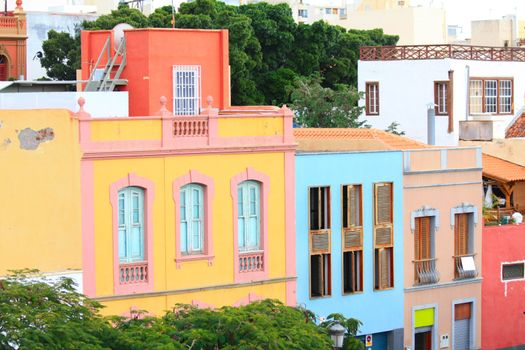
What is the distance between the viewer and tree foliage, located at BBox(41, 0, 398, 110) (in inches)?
2825

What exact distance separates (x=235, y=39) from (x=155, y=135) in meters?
37.2

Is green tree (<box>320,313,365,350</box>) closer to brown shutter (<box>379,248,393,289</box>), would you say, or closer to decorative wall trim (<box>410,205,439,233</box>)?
brown shutter (<box>379,248,393,289</box>)

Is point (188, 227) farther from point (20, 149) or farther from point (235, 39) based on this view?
point (235, 39)

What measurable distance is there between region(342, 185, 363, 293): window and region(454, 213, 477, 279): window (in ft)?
10.8

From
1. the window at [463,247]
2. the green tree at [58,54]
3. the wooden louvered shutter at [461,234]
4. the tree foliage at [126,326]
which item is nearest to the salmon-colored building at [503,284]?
the window at [463,247]

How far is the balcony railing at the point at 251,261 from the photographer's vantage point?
3569 centimetres

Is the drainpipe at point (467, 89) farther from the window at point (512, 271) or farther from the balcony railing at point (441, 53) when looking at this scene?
the window at point (512, 271)

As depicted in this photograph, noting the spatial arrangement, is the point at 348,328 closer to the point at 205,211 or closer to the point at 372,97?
the point at 205,211

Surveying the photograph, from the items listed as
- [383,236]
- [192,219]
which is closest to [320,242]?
[383,236]

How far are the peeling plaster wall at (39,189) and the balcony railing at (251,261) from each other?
4.23 meters

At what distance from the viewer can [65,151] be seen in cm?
3272

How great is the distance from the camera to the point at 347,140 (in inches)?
1580

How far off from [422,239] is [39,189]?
36.6 feet

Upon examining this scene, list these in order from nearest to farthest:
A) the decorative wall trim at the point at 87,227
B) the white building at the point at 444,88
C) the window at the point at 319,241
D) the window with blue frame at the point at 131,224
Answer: the decorative wall trim at the point at 87,227 < the window with blue frame at the point at 131,224 < the window at the point at 319,241 < the white building at the point at 444,88
